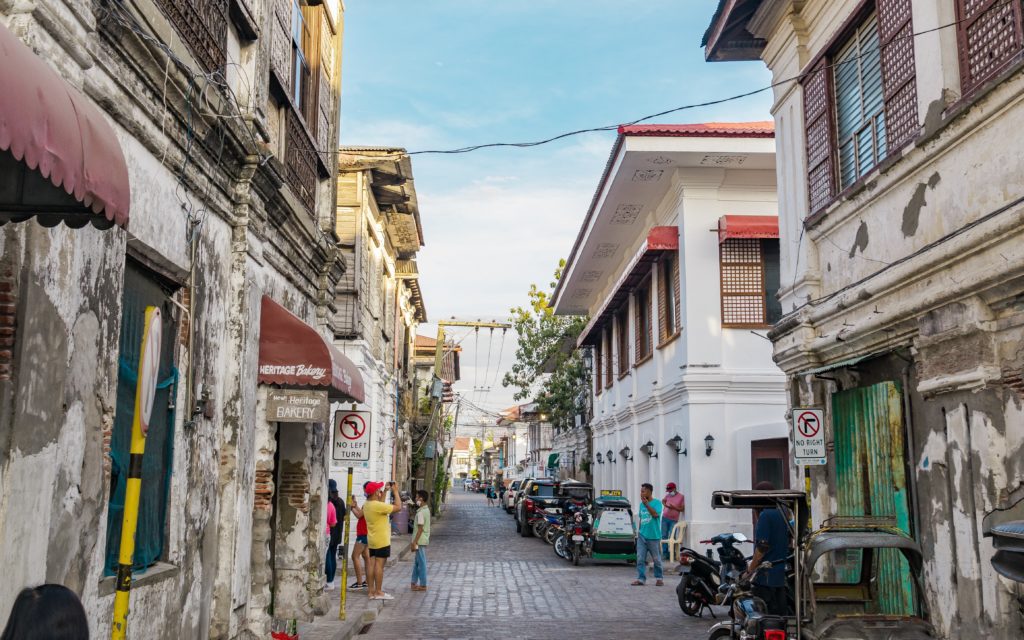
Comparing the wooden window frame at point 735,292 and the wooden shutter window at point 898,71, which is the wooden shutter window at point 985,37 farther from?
the wooden window frame at point 735,292

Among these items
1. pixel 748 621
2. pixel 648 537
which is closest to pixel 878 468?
pixel 748 621

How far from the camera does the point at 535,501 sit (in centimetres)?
2981

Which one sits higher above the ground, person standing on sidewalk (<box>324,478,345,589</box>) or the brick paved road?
person standing on sidewalk (<box>324,478,345,589</box>)

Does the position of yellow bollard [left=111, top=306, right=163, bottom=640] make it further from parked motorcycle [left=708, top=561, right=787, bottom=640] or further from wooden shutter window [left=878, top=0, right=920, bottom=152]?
wooden shutter window [left=878, top=0, right=920, bottom=152]

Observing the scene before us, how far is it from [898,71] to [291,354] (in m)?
7.07

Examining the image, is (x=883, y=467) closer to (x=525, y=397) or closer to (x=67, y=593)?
(x=67, y=593)

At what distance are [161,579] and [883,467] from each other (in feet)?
24.1

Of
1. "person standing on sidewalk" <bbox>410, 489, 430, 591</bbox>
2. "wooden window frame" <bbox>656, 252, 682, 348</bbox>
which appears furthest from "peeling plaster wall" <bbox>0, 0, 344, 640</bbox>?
"wooden window frame" <bbox>656, 252, 682, 348</bbox>

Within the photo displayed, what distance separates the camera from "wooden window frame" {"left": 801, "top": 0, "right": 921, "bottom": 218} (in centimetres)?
977

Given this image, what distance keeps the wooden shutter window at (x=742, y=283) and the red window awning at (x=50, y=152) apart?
17.6m

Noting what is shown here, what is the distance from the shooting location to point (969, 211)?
27.5ft

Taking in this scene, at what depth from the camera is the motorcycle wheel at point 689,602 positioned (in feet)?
43.1

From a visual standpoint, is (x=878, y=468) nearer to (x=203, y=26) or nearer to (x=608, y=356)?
(x=203, y=26)

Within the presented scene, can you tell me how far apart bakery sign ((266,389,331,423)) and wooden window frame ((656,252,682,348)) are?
39.9 ft
